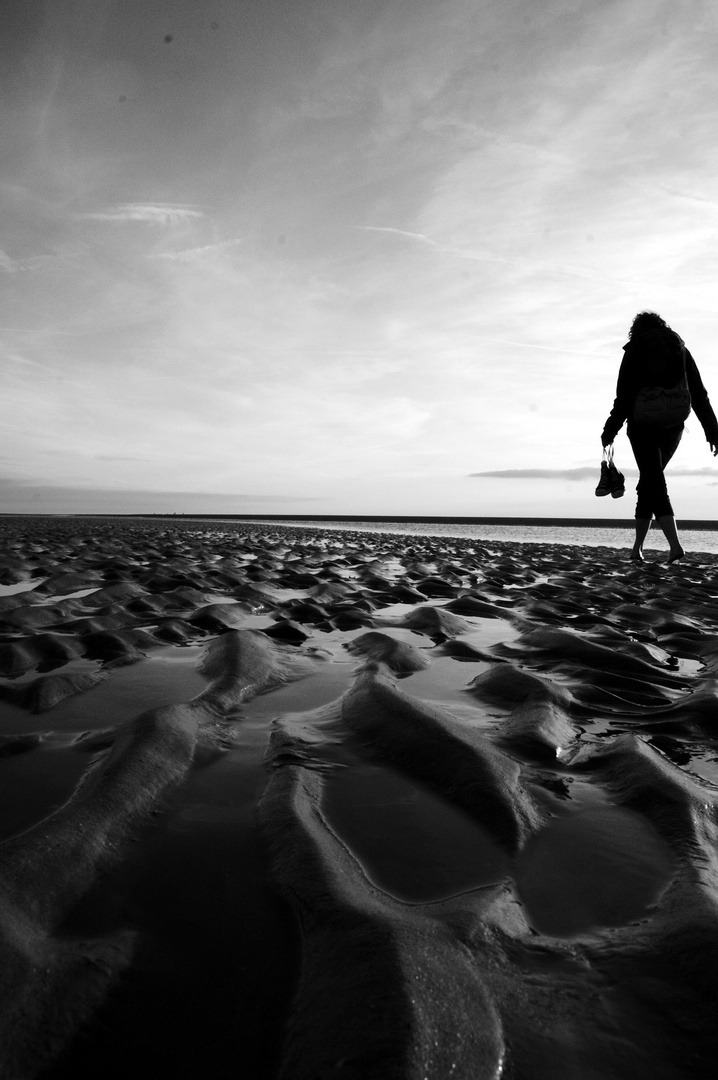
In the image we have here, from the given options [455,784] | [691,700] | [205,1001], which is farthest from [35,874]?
[691,700]

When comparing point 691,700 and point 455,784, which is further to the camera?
point 691,700

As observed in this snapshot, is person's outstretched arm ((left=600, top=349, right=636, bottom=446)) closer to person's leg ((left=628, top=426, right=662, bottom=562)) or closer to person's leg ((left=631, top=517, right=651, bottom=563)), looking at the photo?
person's leg ((left=628, top=426, right=662, bottom=562))

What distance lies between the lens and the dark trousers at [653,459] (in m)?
7.09

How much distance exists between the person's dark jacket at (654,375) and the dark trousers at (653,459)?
7.3 inches

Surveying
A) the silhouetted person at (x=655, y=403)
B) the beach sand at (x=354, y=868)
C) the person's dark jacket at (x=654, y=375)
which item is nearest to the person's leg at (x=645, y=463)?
the silhouetted person at (x=655, y=403)

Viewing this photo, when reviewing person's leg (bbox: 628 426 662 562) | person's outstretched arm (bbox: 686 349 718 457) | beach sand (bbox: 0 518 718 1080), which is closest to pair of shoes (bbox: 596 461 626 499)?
person's leg (bbox: 628 426 662 562)

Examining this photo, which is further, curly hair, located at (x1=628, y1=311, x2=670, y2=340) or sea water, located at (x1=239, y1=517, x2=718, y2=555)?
sea water, located at (x1=239, y1=517, x2=718, y2=555)

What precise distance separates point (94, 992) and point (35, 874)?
1.02ft

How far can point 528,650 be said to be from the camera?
10.4ft

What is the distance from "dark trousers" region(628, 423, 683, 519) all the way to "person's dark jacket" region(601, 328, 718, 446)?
0.19 m

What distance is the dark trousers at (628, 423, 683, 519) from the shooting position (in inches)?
279

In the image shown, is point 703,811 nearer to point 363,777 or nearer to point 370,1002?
point 363,777

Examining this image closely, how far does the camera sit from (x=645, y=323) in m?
6.86

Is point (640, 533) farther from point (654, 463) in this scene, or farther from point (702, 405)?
point (702, 405)
